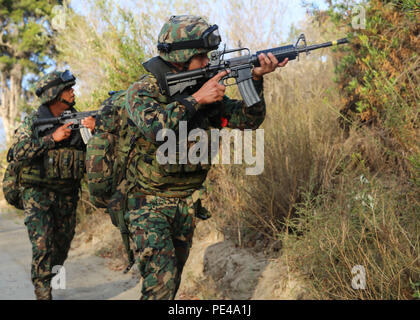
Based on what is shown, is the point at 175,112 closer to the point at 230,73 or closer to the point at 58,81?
the point at 230,73

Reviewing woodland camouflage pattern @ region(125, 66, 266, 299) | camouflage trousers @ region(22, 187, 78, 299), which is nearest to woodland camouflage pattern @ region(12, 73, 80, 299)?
camouflage trousers @ region(22, 187, 78, 299)

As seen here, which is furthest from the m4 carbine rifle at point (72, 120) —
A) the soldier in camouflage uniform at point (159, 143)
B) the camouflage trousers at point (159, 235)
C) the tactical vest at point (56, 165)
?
the camouflage trousers at point (159, 235)

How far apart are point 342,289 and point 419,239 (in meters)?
0.58

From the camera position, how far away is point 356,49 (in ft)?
18.9

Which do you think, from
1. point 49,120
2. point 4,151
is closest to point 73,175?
point 49,120

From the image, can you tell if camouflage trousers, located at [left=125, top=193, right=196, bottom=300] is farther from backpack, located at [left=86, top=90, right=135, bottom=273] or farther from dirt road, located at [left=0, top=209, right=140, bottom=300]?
dirt road, located at [left=0, top=209, right=140, bottom=300]

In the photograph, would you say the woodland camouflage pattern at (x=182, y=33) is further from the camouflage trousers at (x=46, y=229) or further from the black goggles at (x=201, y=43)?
the camouflage trousers at (x=46, y=229)

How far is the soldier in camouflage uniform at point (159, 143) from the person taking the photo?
2.93m

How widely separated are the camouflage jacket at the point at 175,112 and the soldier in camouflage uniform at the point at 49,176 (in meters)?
1.56

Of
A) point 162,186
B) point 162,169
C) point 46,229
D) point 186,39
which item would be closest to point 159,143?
point 162,169

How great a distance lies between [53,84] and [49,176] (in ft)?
2.97

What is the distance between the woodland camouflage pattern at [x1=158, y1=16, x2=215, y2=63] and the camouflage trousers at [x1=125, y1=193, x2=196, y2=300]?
93 centimetres

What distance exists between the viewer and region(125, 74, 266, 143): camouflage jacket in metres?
2.87
